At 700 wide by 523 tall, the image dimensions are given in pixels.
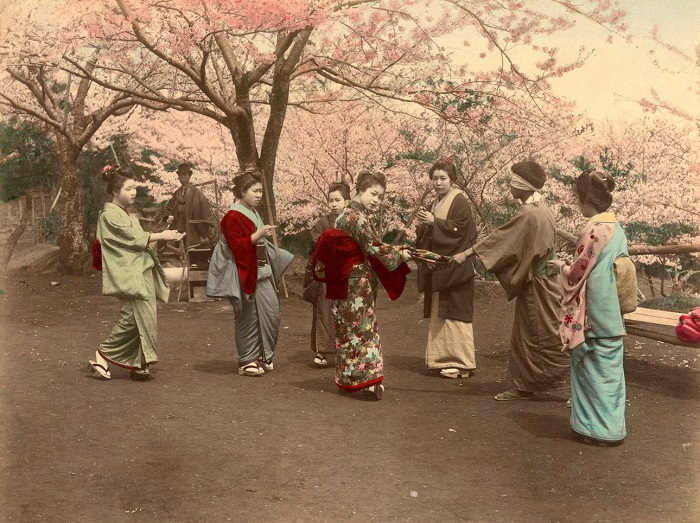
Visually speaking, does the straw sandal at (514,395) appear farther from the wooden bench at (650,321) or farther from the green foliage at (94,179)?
the green foliage at (94,179)

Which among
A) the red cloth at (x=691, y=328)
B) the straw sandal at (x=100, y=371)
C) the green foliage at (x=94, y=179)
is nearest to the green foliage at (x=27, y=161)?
the green foliage at (x=94, y=179)

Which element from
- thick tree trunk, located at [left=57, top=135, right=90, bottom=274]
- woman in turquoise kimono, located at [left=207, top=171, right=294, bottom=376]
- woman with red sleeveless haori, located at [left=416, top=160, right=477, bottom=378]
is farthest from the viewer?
thick tree trunk, located at [left=57, top=135, right=90, bottom=274]

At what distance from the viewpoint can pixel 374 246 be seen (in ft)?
19.9

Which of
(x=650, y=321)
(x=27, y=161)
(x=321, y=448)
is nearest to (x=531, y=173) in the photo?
(x=650, y=321)

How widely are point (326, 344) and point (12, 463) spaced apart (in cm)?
357

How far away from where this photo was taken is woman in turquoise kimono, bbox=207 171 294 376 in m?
6.86

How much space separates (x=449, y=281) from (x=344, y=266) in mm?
1253

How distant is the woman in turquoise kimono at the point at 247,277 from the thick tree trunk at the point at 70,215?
10.3 meters

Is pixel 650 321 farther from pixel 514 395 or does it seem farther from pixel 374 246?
pixel 374 246

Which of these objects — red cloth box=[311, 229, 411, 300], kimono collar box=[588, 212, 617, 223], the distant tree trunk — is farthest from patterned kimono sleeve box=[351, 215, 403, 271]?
the distant tree trunk

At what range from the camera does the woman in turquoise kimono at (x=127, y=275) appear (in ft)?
21.4

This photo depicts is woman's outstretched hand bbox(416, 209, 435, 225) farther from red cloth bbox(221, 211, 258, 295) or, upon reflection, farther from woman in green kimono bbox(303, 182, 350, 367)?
red cloth bbox(221, 211, 258, 295)

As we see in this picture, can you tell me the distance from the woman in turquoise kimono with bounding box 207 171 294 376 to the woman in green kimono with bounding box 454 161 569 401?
1.90 metres

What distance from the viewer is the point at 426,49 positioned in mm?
11305
